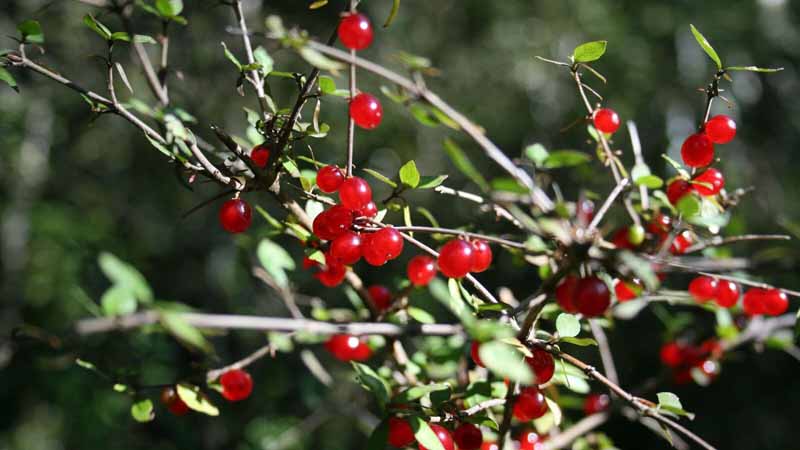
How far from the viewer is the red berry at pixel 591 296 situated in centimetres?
50

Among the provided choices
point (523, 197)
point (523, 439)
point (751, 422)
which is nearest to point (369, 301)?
point (523, 439)

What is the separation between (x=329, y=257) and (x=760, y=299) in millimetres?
645

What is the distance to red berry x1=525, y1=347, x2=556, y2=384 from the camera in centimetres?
64

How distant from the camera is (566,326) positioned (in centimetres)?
67

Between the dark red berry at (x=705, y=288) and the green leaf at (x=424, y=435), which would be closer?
the green leaf at (x=424, y=435)

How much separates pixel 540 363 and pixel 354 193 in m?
0.27

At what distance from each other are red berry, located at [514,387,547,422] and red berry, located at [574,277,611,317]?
0.24 meters

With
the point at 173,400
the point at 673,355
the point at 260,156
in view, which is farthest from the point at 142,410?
the point at 673,355

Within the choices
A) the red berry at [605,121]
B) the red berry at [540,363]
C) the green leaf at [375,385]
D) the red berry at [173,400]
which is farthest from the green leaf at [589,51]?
the red berry at [173,400]

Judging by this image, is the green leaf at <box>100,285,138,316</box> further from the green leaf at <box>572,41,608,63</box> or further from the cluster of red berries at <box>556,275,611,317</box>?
the green leaf at <box>572,41,608,63</box>

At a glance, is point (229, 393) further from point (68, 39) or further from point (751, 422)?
point (68, 39)

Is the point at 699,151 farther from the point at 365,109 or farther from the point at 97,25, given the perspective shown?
the point at 97,25

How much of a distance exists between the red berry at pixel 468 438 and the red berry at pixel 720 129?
481 millimetres

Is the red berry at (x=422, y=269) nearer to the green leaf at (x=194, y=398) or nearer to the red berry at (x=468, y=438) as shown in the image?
the red berry at (x=468, y=438)
